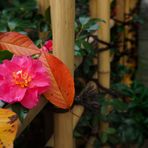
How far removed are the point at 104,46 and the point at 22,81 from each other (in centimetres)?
70

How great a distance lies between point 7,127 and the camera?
622mm

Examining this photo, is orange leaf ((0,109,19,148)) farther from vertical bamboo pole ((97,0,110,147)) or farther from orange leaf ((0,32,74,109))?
vertical bamboo pole ((97,0,110,147))

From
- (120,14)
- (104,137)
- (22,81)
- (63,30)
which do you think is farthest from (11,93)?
(120,14)

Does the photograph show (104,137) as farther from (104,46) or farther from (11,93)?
(11,93)

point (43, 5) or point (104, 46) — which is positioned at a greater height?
point (43, 5)

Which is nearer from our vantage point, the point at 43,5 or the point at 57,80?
the point at 57,80

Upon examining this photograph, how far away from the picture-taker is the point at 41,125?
1.22 meters

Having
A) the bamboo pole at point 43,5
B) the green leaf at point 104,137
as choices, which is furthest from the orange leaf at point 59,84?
the green leaf at point 104,137

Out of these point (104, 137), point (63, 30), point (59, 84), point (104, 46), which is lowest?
point (104, 137)

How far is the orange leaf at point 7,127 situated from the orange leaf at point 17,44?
20cm

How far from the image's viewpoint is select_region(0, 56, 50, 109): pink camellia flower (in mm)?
660

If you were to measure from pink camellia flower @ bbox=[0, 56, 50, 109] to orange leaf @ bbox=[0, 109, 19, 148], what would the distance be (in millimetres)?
30

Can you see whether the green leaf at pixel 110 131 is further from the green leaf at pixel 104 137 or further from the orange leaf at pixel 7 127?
the orange leaf at pixel 7 127

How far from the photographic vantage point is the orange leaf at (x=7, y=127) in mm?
610
